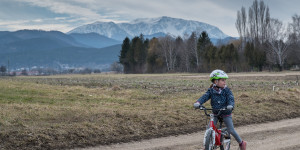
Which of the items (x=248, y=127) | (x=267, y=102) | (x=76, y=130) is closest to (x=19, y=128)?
(x=76, y=130)

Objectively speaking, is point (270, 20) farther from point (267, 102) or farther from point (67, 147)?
point (67, 147)

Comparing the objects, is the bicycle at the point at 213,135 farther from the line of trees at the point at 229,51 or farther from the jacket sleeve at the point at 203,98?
the line of trees at the point at 229,51

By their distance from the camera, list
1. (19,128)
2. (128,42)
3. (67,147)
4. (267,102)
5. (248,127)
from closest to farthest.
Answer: (67,147), (19,128), (248,127), (267,102), (128,42)

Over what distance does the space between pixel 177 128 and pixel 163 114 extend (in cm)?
171

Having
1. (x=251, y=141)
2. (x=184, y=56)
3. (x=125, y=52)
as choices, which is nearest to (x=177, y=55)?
(x=184, y=56)

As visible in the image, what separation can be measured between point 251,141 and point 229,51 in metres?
79.7

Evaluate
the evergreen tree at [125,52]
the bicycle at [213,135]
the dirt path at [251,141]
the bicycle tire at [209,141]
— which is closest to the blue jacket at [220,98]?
the bicycle at [213,135]

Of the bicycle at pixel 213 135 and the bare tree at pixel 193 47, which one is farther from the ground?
the bare tree at pixel 193 47

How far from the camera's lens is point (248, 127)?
42.7 feet

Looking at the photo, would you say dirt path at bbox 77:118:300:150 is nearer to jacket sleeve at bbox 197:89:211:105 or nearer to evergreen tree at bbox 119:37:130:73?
jacket sleeve at bbox 197:89:211:105

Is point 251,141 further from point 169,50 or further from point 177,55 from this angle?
point 177,55

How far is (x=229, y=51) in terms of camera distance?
87.6 meters

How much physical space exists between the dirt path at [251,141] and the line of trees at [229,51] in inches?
2696

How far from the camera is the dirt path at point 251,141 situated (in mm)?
9602
